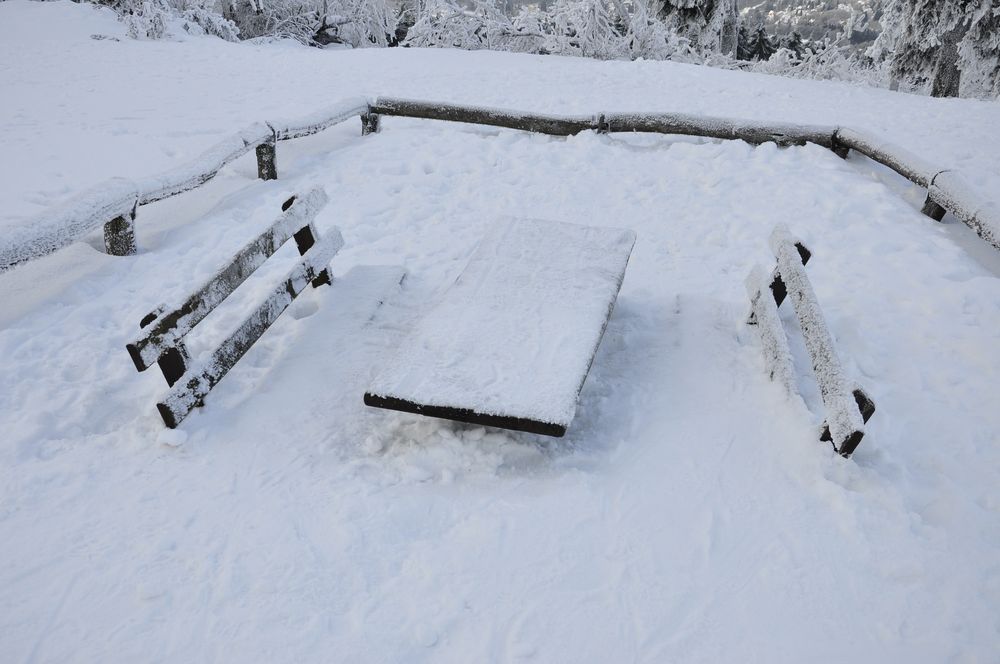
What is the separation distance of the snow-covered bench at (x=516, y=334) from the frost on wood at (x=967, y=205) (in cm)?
306

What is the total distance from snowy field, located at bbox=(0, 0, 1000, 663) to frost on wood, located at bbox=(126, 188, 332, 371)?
547mm

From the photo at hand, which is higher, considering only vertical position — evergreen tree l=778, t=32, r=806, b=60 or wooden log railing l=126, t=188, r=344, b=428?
evergreen tree l=778, t=32, r=806, b=60

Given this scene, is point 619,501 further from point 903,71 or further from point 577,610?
point 903,71

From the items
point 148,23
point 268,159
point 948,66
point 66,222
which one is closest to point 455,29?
point 148,23

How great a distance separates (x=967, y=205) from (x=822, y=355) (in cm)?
335

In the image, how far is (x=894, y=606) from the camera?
9.33ft

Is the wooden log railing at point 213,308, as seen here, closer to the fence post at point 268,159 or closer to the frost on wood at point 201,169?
the frost on wood at point 201,169

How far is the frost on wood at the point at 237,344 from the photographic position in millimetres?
3776

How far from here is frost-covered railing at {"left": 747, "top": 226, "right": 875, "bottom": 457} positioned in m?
3.32

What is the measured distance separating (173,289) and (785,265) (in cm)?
456

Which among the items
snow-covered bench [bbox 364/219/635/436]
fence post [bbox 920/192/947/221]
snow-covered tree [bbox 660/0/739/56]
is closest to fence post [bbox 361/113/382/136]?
snow-covered bench [bbox 364/219/635/436]

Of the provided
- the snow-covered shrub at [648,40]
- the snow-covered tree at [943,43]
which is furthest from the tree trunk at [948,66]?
the snow-covered shrub at [648,40]

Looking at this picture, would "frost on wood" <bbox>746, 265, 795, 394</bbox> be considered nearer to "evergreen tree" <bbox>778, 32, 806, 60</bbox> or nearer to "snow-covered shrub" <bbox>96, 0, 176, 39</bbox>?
"snow-covered shrub" <bbox>96, 0, 176, 39</bbox>

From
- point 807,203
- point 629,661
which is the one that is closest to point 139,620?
point 629,661
